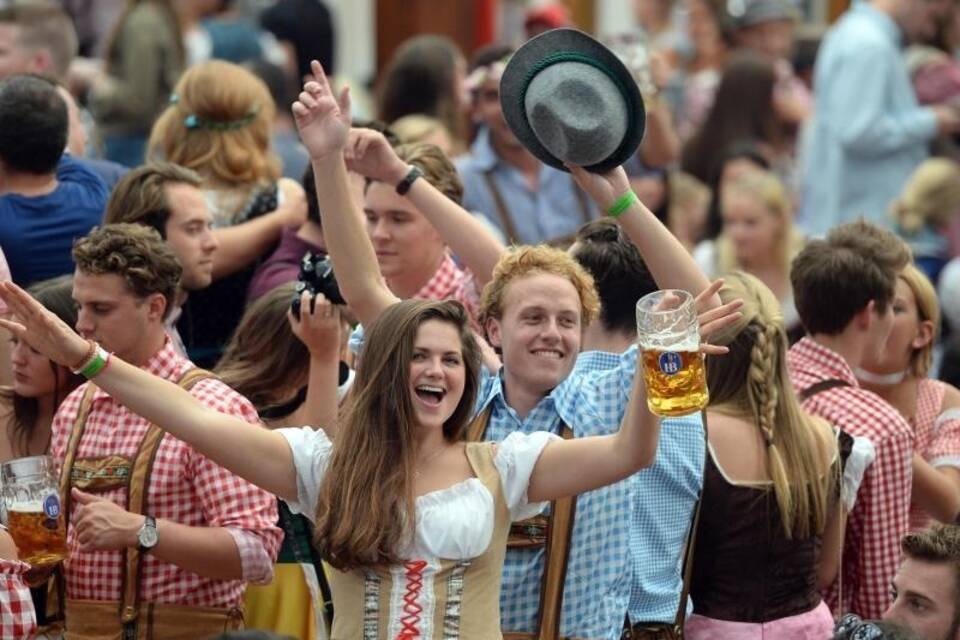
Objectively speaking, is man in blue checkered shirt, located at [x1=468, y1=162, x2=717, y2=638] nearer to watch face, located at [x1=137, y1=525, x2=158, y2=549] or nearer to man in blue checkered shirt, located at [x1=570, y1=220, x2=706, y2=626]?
man in blue checkered shirt, located at [x1=570, y1=220, x2=706, y2=626]

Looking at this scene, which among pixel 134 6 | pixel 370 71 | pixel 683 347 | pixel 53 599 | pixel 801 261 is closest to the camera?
pixel 683 347

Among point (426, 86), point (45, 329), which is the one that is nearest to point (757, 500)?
point (45, 329)

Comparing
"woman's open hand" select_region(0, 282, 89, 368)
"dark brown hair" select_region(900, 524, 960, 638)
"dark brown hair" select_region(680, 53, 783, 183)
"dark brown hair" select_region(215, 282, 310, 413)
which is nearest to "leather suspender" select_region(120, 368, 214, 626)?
"woman's open hand" select_region(0, 282, 89, 368)

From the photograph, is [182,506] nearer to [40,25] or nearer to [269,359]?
[269,359]

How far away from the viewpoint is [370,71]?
14.0 m

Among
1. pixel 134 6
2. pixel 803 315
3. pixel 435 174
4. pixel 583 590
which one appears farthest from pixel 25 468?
pixel 134 6

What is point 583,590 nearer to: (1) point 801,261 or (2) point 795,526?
(2) point 795,526

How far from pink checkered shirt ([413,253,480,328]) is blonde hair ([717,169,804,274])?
2.50 metres

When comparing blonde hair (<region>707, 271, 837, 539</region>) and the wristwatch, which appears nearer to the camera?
the wristwatch

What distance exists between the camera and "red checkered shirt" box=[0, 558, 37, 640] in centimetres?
418

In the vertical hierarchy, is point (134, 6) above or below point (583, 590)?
above

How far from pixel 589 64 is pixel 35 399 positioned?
1764mm

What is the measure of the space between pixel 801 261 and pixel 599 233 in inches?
32.7

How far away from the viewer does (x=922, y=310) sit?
583 cm
